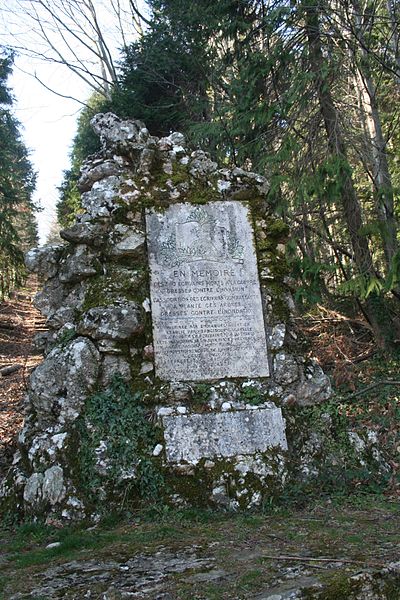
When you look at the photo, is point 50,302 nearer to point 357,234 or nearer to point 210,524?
point 210,524

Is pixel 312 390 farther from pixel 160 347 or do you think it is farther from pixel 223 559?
pixel 223 559

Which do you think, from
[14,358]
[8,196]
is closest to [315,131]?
[14,358]

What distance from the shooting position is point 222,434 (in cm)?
505

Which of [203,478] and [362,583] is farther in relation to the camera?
[203,478]

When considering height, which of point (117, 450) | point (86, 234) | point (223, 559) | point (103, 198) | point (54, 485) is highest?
point (103, 198)

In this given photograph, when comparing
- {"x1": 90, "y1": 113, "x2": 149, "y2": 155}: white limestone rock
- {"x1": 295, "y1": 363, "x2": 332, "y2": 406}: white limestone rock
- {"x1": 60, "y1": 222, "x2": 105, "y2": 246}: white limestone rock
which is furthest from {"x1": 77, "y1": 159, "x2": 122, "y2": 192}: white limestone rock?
{"x1": 295, "y1": 363, "x2": 332, "y2": 406}: white limestone rock

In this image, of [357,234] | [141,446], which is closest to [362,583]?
[141,446]

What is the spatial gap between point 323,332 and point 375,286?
2843 mm

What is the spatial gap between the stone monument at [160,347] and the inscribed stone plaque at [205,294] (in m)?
0.01

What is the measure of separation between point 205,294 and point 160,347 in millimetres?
721

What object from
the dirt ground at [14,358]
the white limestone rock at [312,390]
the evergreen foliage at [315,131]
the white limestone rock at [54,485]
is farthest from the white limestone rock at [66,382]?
the evergreen foliage at [315,131]

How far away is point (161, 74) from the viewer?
13633 mm

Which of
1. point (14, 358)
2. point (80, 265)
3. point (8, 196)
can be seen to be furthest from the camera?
point (8, 196)

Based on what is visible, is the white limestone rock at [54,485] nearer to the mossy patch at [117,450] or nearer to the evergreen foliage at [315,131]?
the mossy patch at [117,450]
